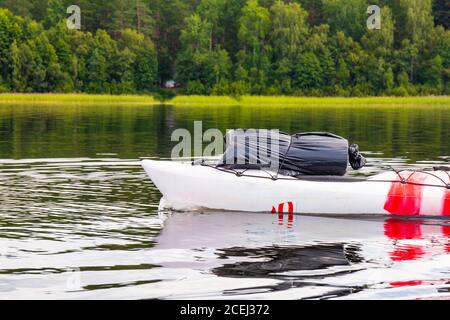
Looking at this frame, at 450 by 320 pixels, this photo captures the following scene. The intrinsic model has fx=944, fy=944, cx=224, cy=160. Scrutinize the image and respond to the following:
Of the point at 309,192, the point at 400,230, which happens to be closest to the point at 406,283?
the point at 400,230

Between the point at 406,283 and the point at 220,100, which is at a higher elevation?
the point at 406,283

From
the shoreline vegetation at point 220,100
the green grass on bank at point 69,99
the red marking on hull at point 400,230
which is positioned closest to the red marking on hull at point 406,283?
the red marking on hull at point 400,230

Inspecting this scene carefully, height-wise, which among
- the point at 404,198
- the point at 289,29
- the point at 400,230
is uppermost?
the point at 289,29

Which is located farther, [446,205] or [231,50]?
[231,50]

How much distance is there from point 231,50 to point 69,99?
111ft

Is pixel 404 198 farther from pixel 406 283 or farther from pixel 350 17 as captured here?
pixel 350 17

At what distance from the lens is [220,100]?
346ft

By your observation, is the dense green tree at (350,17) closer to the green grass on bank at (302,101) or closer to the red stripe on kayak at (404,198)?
the green grass on bank at (302,101)

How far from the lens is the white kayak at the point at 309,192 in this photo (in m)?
18.1

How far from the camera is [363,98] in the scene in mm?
105938

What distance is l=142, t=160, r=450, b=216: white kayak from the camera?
18109mm

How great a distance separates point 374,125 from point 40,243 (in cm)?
3800

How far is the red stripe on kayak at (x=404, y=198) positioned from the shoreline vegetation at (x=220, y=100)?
7894 centimetres

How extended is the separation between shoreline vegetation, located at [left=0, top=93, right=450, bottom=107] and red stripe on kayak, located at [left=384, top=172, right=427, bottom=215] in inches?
3108
